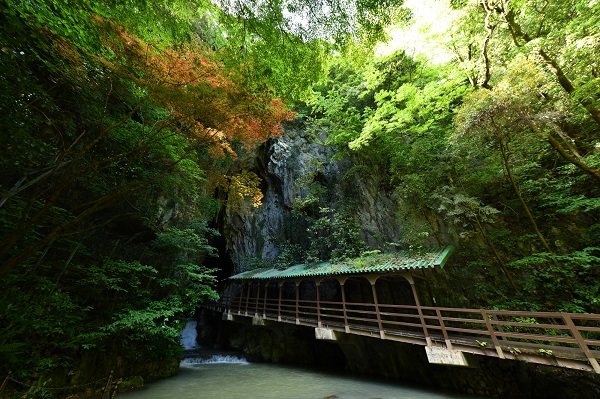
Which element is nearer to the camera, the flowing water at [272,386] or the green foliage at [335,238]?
the flowing water at [272,386]

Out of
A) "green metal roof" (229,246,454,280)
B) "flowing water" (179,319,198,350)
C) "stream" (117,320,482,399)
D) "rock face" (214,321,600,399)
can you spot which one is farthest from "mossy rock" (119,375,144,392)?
"flowing water" (179,319,198,350)

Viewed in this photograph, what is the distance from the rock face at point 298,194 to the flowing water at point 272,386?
5887mm

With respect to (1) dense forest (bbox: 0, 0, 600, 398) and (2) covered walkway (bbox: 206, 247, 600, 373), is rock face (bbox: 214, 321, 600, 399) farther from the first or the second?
(1) dense forest (bbox: 0, 0, 600, 398)

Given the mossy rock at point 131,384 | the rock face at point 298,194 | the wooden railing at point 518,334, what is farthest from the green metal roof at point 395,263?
the mossy rock at point 131,384

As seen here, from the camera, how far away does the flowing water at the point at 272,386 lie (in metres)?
7.37

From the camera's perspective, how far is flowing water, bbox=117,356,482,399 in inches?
290

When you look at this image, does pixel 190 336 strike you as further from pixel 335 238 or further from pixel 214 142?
pixel 214 142

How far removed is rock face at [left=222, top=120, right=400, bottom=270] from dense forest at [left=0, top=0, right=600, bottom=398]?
1.21 meters

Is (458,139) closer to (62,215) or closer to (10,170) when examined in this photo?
(62,215)

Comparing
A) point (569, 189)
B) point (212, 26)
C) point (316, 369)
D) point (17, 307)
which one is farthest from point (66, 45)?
point (569, 189)

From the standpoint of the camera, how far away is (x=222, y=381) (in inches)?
373


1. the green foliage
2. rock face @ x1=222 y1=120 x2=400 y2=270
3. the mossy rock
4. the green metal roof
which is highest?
rock face @ x1=222 y1=120 x2=400 y2=270

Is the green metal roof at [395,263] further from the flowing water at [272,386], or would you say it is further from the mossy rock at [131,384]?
the mossy rock at [131,384]

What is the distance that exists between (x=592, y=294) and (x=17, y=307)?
49.4 ft
